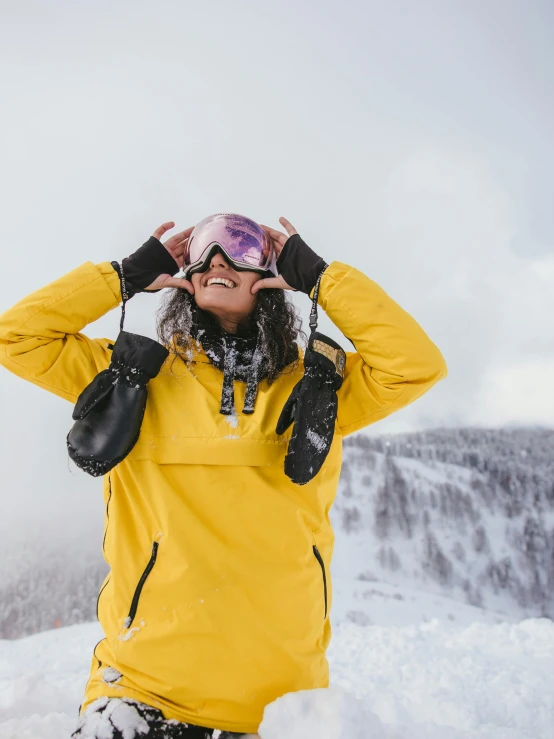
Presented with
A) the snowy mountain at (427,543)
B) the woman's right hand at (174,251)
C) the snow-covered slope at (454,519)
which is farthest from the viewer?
the snow-covered slope at (454,519)

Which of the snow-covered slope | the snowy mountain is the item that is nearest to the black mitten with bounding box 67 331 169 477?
the snowy mountain

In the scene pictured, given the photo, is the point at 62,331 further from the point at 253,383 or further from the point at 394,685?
the point at 394,685

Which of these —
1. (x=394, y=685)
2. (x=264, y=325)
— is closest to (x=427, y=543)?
(x=394, y=685)

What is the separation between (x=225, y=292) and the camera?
2533 mm

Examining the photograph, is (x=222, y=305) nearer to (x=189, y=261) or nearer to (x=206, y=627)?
(x=189, y=261)

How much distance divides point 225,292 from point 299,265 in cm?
40

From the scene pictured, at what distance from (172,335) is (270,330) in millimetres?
502

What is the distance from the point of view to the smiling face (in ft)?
8.25

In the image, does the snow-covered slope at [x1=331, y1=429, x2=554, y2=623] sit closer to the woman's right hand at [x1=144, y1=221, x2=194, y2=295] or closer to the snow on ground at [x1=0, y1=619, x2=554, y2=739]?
the snow on ground at [x1=0, y1=619, x2=554, y2=739]

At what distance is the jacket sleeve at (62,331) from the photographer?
2.17 metres

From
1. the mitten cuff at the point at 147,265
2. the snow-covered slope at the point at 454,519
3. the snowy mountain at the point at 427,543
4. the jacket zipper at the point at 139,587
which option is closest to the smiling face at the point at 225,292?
the mitten cuff at the point at 147,265

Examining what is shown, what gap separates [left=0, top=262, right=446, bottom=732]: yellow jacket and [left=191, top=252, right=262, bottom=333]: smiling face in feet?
1.17

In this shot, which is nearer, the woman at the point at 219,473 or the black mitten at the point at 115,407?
the woman at the point at 219,473

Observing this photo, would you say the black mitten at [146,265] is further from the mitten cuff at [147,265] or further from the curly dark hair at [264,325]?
the curly dark hair at [264,325]
